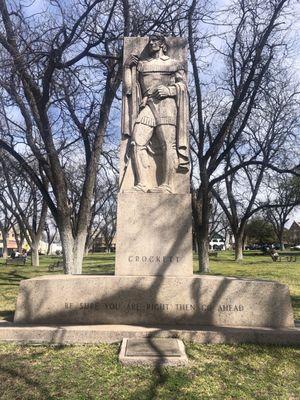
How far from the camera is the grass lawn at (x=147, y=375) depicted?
4.39m

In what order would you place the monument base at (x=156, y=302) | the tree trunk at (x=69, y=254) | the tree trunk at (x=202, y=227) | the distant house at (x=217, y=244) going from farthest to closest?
the distant house at (x=217, y=244) < the tree trunk at (x=202, y=227) < the tree trunk at (x=69, y=254) < the monument base at (x=156, y=302)

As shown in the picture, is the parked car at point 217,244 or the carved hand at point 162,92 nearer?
the carved hand at point 162,92

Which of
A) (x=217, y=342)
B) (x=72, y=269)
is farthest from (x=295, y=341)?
(x=72, y=269)

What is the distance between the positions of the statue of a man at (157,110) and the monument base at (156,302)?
1774 mm

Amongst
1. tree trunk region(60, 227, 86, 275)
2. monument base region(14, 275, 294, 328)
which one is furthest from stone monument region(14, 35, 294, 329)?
tree trunk region(60, 227, 86, 275)

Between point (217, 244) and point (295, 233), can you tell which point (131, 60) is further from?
point (295, 233)

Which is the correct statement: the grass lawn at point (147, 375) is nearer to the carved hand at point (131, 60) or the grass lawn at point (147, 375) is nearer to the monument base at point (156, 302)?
the monument base at point (156, 302)

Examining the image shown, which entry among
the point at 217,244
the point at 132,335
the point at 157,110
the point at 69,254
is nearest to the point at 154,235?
the point at 132,335

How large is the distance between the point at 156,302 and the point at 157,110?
3180 millimetres

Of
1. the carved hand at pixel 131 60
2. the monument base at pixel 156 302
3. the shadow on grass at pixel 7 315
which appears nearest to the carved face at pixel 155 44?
the carved hand at pixel 131 60

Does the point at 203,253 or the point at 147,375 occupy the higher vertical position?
the point at 203,253

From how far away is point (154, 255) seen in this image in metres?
6.92

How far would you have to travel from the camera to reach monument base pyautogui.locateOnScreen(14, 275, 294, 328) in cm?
638

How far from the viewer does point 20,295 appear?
6.48 metres
